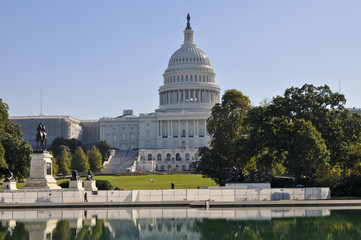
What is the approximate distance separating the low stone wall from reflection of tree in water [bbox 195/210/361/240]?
39.4 feet

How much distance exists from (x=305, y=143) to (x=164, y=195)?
13.9 meters

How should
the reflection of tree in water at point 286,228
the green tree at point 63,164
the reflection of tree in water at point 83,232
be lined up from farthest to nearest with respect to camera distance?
the green tree at point 63,164 < the reflection of tree in water at point 83,232 < the reflection of tree in water at point 286,228

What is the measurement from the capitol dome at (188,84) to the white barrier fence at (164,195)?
423 ft

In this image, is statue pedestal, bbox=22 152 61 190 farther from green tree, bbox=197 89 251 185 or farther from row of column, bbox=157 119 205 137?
row of column, bbox=157 119 205 137

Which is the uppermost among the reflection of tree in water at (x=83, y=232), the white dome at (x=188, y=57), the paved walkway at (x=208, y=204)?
the white dome at (x=188, y=57)

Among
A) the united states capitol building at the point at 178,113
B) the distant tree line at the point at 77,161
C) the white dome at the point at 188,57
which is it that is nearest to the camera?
the distant tree line at the point at 77,161

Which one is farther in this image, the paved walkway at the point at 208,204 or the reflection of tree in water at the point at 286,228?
the paved walkway at the point at 208,204

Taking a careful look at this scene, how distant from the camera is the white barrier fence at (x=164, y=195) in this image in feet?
164

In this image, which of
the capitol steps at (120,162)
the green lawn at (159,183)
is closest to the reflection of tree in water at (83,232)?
the green lawn at (159,183)

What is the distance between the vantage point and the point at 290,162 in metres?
57.7

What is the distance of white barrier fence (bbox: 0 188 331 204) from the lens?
4988 cm

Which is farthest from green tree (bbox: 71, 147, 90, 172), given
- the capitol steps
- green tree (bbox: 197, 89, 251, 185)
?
green tree (bbox: 197, 89, 251, 185)

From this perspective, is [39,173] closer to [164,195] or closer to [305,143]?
[164,195]

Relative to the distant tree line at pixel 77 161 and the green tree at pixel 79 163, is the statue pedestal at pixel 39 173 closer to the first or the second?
the distant tree line at pixel 77 161
